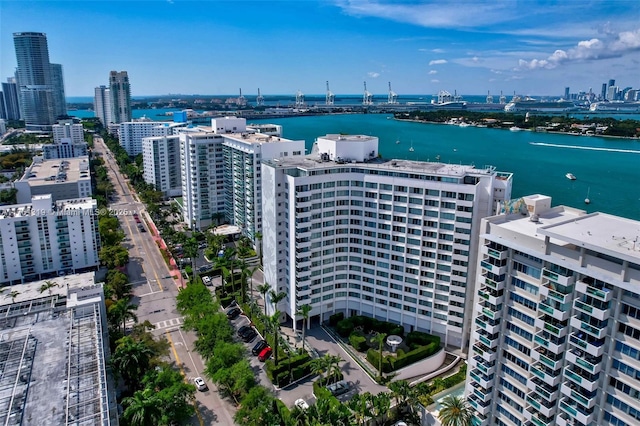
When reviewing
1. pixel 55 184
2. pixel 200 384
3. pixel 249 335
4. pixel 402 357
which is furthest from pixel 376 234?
pixel 55 184

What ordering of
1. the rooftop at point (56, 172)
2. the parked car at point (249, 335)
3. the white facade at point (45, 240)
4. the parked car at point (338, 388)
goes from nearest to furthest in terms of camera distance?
1. the parked car at point (338, 388)
2. the parked car at point (249, 335)
3. the white facade at point (45, 240)
4. the rooftop at point (56, 172)

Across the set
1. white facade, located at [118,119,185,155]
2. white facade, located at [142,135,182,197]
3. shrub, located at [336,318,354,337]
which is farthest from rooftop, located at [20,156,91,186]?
shrub, located at [336,318,354,337]

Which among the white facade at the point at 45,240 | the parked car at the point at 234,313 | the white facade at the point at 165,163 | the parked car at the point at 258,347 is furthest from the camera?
the white facade at the point at 165,163

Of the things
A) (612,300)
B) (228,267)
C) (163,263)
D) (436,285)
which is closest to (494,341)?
(612,300)

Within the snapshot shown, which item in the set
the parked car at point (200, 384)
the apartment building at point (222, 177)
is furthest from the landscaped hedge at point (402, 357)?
the apartment building at point (222, 177)

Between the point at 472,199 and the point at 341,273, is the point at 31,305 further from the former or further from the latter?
the point at 472,199

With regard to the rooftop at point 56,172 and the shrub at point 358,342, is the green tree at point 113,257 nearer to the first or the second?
the rooftop at point 56,172
